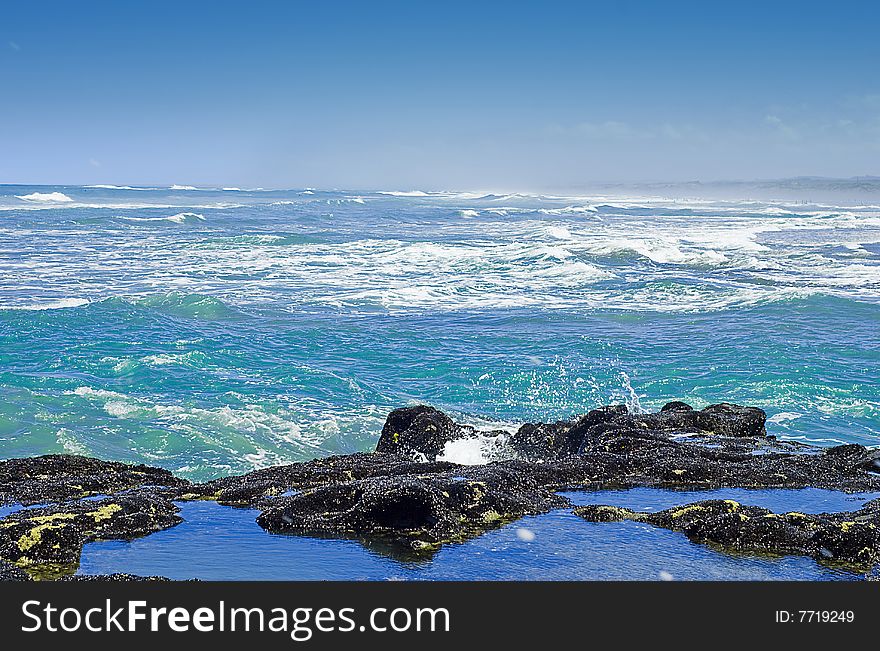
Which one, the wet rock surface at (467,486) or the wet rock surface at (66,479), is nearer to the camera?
the wet rock surface at (467,486)

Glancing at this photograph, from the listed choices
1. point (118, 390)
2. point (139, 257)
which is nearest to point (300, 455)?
point (118, 390)

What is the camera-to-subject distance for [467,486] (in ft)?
26.1

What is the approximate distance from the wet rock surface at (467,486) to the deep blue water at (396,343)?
444 millimetres

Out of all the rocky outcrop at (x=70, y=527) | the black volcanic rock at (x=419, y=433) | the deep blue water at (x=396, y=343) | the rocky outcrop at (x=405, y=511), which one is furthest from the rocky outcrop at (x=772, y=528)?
the black volcanic rock at (x=419, y=433)

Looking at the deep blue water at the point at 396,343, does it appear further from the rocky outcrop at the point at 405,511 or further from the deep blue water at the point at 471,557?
the rocky outcrop at the point at 405,511

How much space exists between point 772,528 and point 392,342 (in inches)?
678

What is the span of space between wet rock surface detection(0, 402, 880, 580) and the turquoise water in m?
3.32

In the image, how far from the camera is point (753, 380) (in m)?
19.9

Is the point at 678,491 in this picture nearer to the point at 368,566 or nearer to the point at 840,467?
the point at 840,467

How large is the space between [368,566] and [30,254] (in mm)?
42869

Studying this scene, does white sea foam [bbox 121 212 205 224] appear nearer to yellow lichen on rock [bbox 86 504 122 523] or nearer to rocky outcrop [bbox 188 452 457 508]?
rocky outcrop [bbox 188 452 457 508]

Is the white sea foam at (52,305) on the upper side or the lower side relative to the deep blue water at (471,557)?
lower

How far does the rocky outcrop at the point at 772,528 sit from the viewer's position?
6.62 metres

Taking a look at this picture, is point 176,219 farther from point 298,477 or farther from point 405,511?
point 405,511
